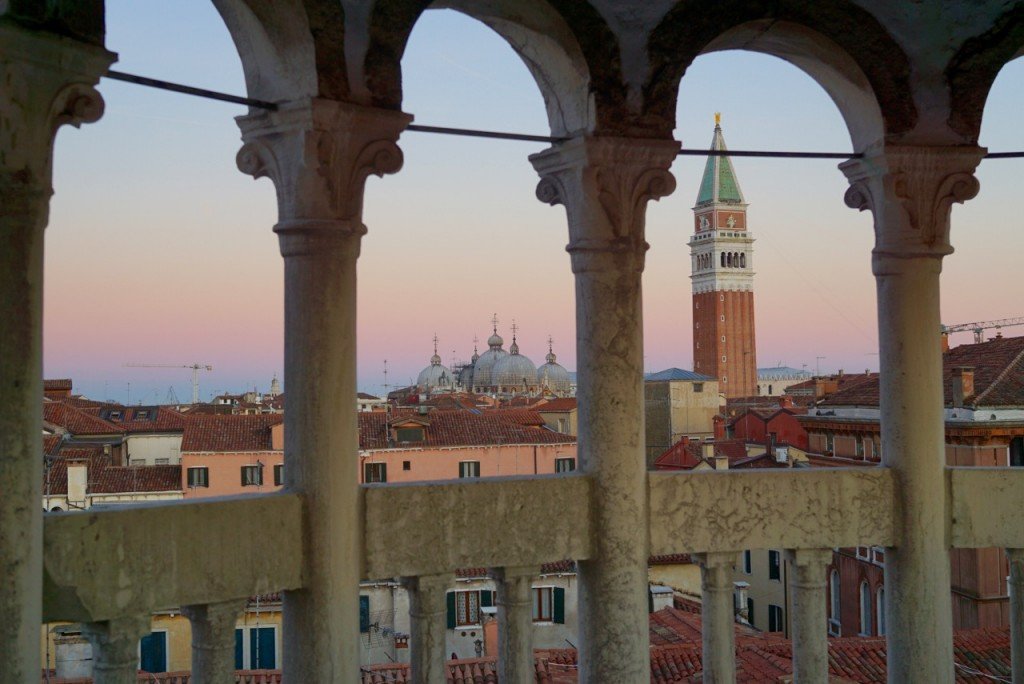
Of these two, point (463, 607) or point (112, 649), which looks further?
point (463, 607)

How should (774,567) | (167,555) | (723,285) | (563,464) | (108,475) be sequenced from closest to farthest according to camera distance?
(167,555)
(108,475)
(774,567)
(563,464)
(723,285)

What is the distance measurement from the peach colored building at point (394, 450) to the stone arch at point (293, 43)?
2948cm

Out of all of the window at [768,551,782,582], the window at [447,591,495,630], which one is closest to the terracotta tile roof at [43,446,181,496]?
the window at [447,591,495,630]

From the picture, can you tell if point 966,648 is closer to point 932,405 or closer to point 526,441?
point 932,405

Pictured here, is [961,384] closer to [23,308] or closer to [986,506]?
[986,506]

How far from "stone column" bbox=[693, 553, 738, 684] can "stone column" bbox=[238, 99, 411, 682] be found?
187cm

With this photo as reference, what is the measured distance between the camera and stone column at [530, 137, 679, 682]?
226 inches

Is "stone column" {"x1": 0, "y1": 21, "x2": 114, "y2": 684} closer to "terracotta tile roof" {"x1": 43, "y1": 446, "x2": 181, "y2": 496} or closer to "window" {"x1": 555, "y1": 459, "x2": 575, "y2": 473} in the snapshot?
"terracotta tile roof" {"x1": 43, "y1": 446, "x2": 181, "y2": 496}

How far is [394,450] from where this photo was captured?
35.9 metres

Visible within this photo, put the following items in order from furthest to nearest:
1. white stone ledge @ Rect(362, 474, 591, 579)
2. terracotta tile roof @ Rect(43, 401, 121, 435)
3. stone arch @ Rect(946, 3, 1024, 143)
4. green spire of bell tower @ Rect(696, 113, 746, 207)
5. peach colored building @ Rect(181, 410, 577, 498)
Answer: green spire of bell tower @ Rect(696, 113, 746, 207), terracotta tile roof @ Rect(43, 401, 121, 435), peach colored building @ Rect(181, 410, 577, 498), stone arch @ Rect(946, 3, 1024, 143), white stone ledge @ Rect(362, 474, 591, 579)

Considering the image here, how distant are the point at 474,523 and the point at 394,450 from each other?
3062 centimetres

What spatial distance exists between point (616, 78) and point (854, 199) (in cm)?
172

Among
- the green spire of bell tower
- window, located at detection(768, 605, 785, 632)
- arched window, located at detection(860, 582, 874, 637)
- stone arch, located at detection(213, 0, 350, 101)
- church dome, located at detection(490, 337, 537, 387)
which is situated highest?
the green spire of bell tower

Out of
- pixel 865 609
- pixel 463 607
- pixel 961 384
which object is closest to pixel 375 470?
pixel 463 607
